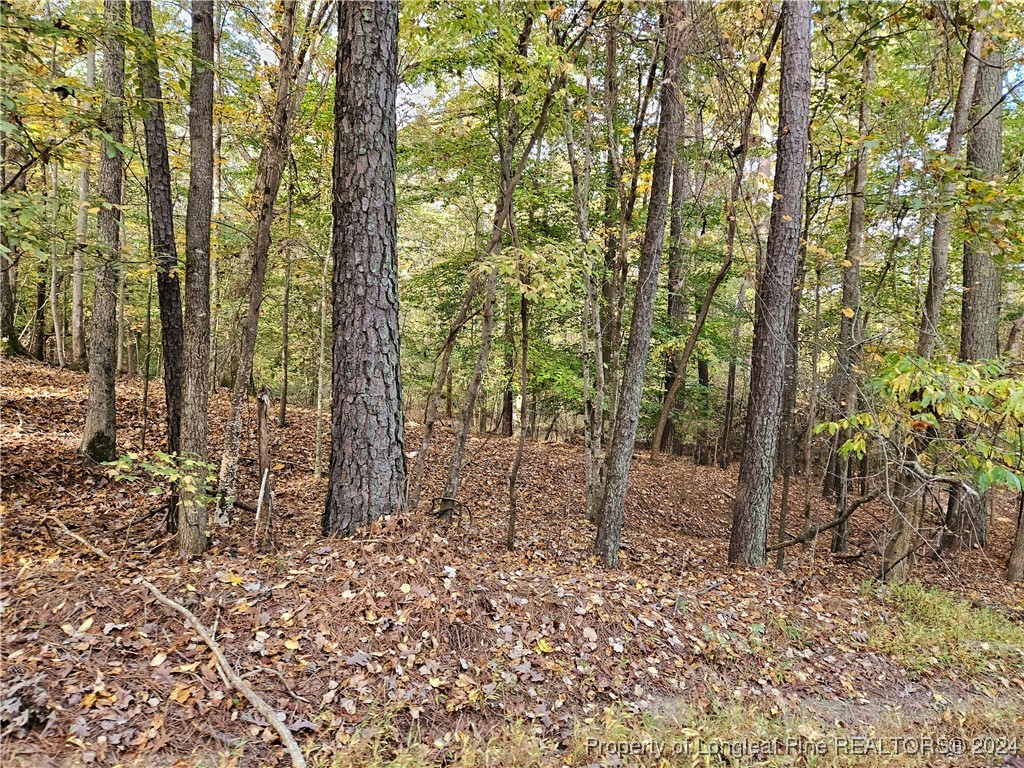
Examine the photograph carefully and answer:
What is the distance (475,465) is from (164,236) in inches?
301

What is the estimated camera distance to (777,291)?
6750mm

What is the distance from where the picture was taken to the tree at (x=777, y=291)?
652cm

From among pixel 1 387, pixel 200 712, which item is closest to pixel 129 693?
pixel 200 712

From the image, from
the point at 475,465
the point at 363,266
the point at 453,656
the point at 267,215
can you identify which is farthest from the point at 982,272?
the point at 267,215

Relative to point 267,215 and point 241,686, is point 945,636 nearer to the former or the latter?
point 241,686

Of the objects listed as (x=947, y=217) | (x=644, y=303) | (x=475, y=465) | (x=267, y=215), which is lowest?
(x=475, y=465)

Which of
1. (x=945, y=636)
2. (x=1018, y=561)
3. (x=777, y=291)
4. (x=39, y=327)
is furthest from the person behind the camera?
(x=39, y=327)

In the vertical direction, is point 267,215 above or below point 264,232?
above

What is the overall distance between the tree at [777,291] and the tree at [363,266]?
501cm

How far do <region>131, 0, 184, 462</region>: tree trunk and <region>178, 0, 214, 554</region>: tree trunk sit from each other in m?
0.32

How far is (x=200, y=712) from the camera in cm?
293

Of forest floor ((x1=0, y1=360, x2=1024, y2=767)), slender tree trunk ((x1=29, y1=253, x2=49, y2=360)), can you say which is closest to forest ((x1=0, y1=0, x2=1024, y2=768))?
forest floor ((x1=0, y1=360, x2=1024, y2=767))

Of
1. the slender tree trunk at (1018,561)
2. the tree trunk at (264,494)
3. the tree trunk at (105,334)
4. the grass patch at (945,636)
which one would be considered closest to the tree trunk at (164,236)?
the tree trunk at (264,494)

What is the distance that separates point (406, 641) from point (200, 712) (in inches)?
51.5
